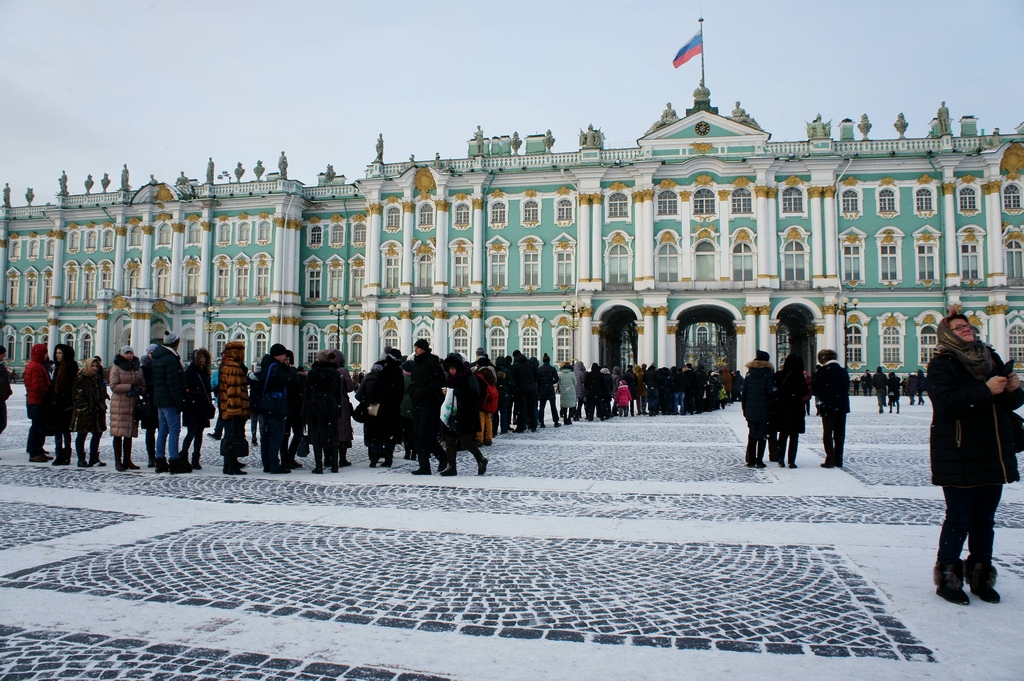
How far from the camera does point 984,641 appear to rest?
12.7 feet

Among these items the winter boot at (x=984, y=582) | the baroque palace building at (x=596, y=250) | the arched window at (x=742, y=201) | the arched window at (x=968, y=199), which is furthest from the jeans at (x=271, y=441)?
the arched window at (x=968, y=199)

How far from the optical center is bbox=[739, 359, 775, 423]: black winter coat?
11.1 metres

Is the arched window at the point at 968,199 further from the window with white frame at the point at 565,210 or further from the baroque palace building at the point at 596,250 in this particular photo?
the window with white frame at the point at 565,210

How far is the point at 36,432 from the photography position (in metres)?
11.5

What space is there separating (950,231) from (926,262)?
1.84m

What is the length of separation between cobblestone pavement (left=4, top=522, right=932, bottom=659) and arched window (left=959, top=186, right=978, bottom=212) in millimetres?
39306

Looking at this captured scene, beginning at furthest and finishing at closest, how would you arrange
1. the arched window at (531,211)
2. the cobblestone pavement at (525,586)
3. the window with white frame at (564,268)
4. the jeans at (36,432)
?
the arched window at (531,211) < the window with white frame at (564,268) < the jeans at (36,432) < the cobblestone pavement at (525,586)

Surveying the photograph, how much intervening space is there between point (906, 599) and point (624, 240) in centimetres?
3615

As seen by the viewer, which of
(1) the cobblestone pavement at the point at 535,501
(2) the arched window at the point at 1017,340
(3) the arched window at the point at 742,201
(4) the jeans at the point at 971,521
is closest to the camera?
(4) the jeans at the point at 971,521

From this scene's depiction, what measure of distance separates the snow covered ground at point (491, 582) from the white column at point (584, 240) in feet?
102

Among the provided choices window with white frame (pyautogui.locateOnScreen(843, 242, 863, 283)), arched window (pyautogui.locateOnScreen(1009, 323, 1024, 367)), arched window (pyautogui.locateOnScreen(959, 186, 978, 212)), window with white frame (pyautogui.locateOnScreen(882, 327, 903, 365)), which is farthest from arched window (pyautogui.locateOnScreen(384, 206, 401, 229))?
arched window (pyautogui.locateOnScreen(1009, 323, 1024, 367))

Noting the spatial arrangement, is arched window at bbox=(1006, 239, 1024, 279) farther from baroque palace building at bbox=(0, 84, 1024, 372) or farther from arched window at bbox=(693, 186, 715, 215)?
arched window at bbox=(693, 186, 715, 215)

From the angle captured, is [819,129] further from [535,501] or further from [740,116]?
[535,501]

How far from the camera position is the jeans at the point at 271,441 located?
Answer: 33.5 ft
